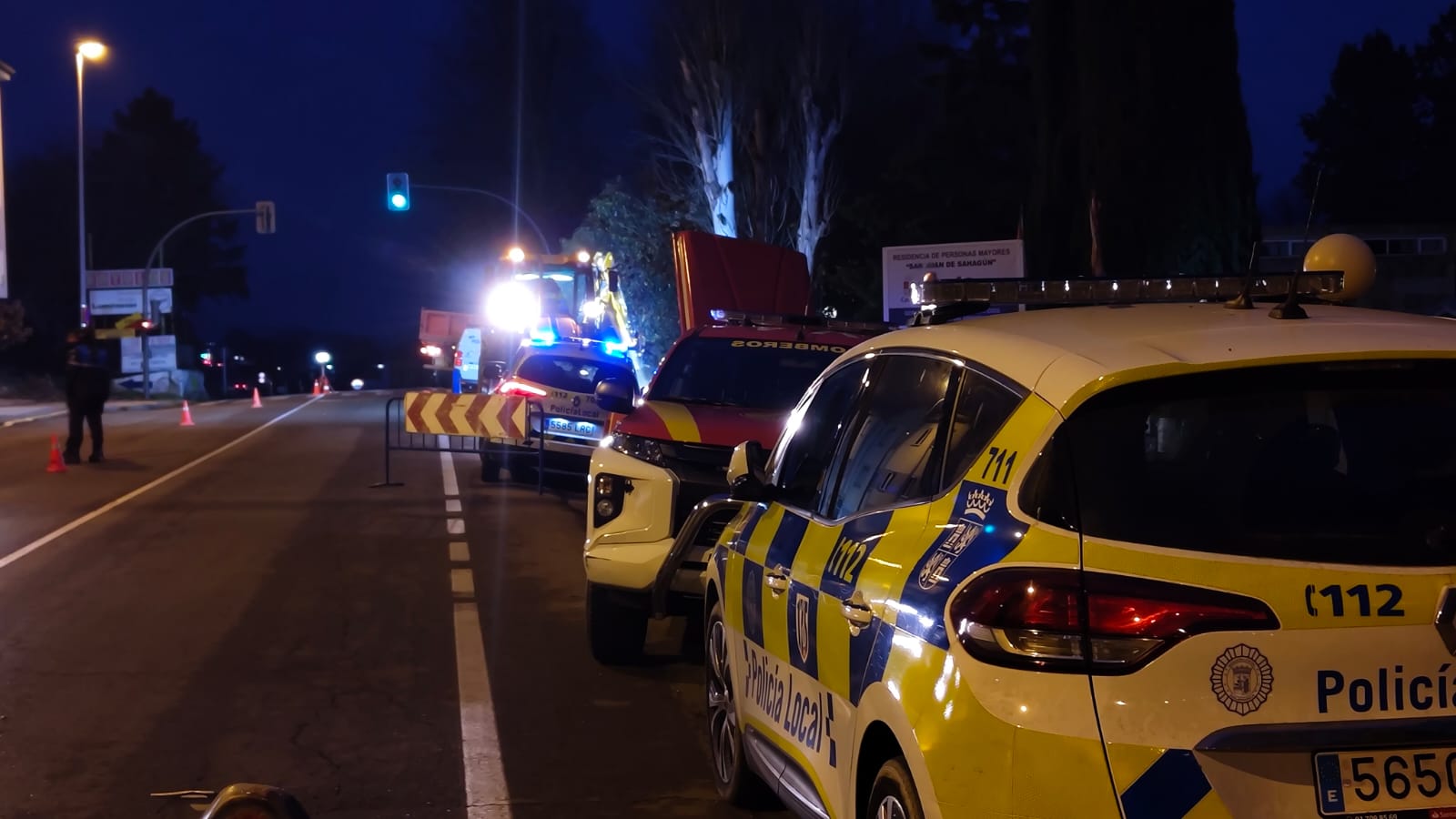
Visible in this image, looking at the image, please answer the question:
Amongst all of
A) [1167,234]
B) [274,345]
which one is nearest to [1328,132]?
[1167,234]

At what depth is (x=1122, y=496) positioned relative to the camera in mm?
3213

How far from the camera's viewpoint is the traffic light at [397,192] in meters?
37.0

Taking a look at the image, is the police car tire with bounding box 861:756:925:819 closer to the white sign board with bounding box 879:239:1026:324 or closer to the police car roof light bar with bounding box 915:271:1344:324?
the police car roof light bar with bounding box 915:271:1344:324

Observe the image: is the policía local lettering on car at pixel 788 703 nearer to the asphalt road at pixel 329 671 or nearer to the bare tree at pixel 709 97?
the asphalt road at pixel 329 671

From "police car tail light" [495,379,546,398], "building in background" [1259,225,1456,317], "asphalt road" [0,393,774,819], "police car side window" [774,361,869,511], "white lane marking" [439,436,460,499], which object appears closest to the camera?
"police car side window" [774,361,869,511]

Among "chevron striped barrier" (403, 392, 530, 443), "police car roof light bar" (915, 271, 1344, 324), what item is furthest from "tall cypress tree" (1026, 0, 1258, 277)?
"police car roof light bar" (915, 271, 1344, 324)

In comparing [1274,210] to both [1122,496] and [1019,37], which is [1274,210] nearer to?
[1019,37]

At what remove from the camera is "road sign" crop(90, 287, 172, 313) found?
2579 inches

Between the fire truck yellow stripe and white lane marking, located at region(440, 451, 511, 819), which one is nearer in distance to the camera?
white lane marking, located at region(440, 451, 511, 819)

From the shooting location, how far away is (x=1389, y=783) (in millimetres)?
Result: 3039

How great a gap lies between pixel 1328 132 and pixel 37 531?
175ft

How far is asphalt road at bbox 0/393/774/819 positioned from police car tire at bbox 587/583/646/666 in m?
0.18

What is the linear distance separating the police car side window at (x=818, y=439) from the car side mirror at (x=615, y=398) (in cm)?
391

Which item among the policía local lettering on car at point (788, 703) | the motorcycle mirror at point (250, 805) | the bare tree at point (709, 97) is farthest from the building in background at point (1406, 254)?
the motorcycle mirror at point (250, 805)
